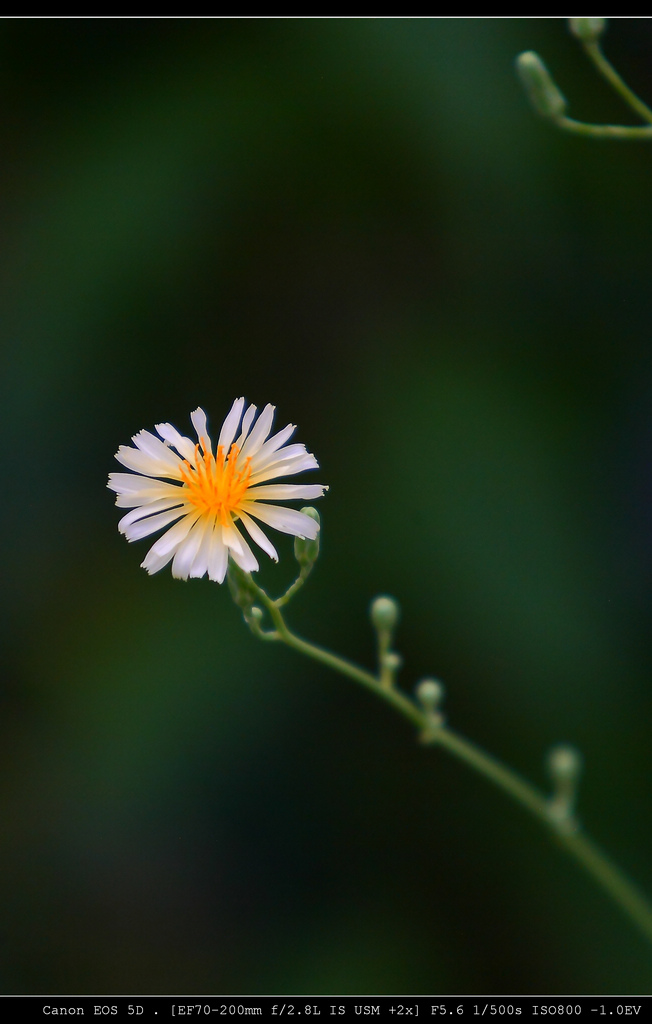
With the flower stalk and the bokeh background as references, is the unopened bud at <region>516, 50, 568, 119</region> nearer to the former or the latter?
the flower stalk

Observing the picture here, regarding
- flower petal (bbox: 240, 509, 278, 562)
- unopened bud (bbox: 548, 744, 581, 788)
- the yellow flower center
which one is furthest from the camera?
the yellow flower center

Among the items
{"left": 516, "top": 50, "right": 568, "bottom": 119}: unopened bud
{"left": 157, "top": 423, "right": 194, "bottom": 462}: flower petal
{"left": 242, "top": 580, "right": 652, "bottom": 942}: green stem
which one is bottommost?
{"left": 242, "top": 580, "right": 652, "bottom": 942}: green stem

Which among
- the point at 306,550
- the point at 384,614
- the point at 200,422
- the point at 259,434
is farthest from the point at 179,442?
the point at 384,614

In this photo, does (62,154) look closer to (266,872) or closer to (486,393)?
(486,393)

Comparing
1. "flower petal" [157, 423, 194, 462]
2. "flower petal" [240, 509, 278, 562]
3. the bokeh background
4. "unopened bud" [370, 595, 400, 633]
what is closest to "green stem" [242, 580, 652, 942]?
"unopened bud" [370, 595, 400, 633]

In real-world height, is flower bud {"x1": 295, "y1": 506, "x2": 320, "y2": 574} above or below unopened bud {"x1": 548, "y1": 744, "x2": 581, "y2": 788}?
above

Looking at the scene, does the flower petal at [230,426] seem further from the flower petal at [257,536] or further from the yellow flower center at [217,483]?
the flower petal at [257,536]

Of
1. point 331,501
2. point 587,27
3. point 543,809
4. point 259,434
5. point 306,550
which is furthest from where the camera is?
point 331,501

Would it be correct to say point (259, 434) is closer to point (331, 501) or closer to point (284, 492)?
point (284, 492)
